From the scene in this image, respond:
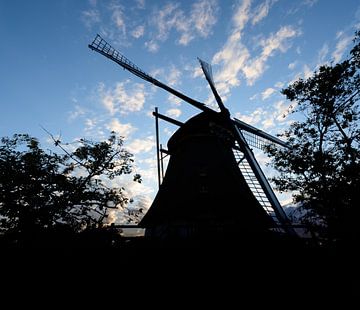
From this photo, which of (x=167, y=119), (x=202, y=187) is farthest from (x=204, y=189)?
(x=167, y=119)

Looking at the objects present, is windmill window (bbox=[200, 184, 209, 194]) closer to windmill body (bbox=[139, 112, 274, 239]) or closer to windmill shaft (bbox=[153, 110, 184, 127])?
windmill body (bbox=[139, 112, 274, 239])

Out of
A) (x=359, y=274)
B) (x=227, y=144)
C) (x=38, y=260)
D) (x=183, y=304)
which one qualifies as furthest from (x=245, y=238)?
(x=227, y=144)

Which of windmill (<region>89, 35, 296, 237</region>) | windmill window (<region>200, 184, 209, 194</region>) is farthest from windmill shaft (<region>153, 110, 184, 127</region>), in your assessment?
windmill window (<region>200, 184, 209, 194</region>)

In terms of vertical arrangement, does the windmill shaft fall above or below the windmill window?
above

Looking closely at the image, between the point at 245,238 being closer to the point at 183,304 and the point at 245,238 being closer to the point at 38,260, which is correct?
the point at 183,304

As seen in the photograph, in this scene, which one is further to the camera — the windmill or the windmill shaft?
the windmill shaft

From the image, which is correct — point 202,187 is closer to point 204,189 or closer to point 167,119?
point 204,189

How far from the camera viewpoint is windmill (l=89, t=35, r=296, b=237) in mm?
11031

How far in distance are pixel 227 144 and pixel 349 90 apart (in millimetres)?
7917

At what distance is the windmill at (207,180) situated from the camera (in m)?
11.0

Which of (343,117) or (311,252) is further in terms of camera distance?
(343,117)

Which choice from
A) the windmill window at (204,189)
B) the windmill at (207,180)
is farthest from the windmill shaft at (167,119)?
the windmill window at (204,189)

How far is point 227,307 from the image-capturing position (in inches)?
181

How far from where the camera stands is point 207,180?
40.9ft
